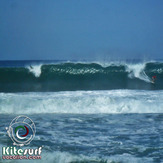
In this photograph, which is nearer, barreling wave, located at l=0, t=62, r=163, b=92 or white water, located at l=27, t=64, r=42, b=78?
barreling wave, located at l=0, t=62, r=163, b=92

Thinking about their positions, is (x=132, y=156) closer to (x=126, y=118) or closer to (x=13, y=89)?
(x=126, y=118)

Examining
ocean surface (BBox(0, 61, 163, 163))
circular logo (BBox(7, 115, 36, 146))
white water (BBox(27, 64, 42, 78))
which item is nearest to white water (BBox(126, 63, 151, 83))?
ocean surface (BBox(0, 61, 163, 163))

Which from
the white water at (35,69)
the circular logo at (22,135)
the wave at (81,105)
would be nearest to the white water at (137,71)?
the white water at (35,69)

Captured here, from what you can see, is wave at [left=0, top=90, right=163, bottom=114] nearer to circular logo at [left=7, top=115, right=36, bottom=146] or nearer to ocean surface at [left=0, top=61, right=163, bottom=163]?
ocean surface at [left=0, top=61, right=163, bottom=163]

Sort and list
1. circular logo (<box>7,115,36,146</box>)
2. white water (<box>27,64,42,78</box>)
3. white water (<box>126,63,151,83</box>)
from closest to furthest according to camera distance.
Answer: circular logo (<box>7,115,36,146</box>) < white water (<box>126,63,151,83</box>) < white water (<box>27,64,42,78</box>)

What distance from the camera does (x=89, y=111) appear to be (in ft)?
22.5

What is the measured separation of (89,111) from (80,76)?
6.55 metres

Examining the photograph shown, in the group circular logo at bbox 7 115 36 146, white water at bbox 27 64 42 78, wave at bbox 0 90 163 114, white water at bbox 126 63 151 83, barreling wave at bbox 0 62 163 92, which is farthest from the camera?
white water at bbox 27 64 42 78

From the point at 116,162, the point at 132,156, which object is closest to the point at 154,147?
the point at 132,156

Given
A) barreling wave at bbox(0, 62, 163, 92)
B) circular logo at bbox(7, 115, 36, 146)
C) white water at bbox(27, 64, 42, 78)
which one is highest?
white water at bbox(27, 64, 42, 78)

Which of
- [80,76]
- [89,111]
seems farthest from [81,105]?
[80,76]

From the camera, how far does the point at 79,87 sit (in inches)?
454

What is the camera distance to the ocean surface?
332 centimetres

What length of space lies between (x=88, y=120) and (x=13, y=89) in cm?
656
